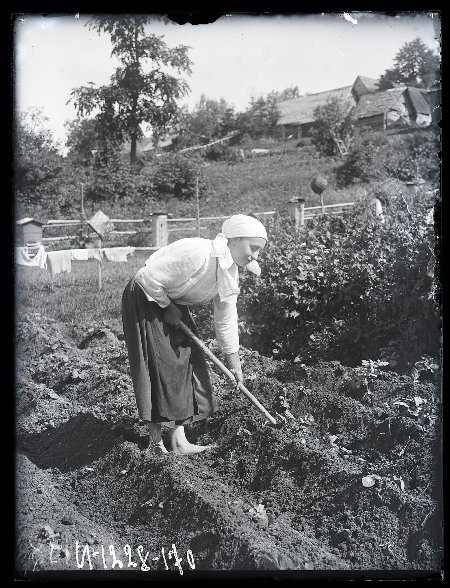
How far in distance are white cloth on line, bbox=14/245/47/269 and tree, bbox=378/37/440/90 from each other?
2.46 m

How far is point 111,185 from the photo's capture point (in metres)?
3.97

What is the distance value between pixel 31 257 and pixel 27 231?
16cm

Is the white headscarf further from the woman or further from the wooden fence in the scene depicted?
the wooden fence

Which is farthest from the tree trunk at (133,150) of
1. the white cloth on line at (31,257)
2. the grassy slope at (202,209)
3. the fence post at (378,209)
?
the fence post at (378,209)

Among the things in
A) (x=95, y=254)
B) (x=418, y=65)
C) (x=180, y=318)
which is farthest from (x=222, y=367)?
(x=418, y=65)

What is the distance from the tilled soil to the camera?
10.8 ft

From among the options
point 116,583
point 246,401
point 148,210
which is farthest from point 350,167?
point 116,583

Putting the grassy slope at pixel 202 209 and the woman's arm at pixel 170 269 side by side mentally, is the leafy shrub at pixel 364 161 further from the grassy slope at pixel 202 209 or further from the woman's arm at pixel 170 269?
the woman's arm at pixel 170 269

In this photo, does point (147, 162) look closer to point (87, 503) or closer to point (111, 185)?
point (111, 185)

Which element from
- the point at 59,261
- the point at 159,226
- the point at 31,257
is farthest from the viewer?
the point at 159,226

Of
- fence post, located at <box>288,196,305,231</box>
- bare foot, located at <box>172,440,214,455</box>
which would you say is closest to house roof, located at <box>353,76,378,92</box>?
fence post, located at <box>288,196,305,231</box>

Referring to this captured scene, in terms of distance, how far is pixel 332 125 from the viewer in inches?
161

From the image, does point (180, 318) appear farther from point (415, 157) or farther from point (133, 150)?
point (415, 157)

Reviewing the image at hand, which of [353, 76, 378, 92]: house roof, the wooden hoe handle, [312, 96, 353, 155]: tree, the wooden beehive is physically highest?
[353, 76, 378, 92]: house roof
